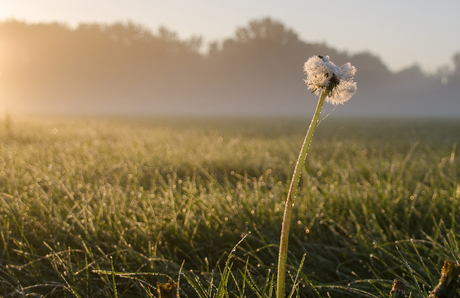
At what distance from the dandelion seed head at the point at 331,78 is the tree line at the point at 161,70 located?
4031 centimetres

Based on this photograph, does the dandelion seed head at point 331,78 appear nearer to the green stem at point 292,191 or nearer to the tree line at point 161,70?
the green stem at point 292,191

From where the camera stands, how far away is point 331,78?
641mm

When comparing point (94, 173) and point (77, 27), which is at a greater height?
point (77, 27)

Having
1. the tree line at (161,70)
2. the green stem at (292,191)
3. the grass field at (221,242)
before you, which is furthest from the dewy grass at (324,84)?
the tree line at (161,70)

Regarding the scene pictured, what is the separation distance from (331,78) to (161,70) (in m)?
46.5

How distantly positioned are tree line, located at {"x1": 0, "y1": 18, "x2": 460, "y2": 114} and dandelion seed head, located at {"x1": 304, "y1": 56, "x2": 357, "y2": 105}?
40310 mm

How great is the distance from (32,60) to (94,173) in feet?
145

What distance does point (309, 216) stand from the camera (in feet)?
6.38

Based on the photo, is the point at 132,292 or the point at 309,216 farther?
the point at 309,216

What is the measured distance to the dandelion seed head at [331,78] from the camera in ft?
2.07

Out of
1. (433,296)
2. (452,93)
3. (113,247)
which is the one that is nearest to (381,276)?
(433,296)

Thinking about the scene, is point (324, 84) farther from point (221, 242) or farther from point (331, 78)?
point (221, 242)

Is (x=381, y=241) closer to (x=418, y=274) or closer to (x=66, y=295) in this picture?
(x=418, y=274)

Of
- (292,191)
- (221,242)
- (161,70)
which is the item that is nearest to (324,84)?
(292,191)
